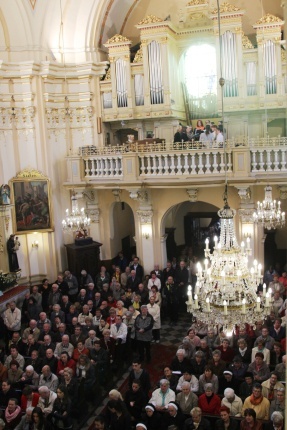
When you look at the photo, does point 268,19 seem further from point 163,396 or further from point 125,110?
point 163,396

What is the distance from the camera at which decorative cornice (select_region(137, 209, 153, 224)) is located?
53.0ft

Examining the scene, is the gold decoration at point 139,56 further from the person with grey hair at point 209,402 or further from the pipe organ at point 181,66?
the person with grey hair at point 209,402

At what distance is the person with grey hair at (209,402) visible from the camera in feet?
28.1

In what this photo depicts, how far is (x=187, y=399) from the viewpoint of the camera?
873 centimetres

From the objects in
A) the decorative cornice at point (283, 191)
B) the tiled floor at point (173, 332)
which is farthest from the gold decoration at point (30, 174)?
the decorative cornice at point (283, 191)

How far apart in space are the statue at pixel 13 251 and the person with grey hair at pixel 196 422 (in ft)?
29.3

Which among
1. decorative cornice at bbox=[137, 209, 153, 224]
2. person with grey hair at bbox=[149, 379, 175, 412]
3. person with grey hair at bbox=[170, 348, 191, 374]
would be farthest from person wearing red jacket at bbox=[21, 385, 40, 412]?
decorative cornice at bbox=[137, 209, 153, 224]

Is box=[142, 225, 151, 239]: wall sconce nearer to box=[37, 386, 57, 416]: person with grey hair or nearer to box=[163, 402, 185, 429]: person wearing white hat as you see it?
box=[37, 386, 57, 416]: person with grey hair

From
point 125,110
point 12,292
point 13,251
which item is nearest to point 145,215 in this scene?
point 125,110

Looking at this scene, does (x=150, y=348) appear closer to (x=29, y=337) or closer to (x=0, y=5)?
(x=29, y=337)

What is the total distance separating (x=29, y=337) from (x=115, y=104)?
8683 mm

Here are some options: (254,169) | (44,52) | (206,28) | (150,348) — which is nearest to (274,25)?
(206,28)

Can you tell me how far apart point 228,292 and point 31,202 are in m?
9.85

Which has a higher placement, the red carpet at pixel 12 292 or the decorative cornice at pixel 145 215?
the decorative cornice at pixel 145 215
